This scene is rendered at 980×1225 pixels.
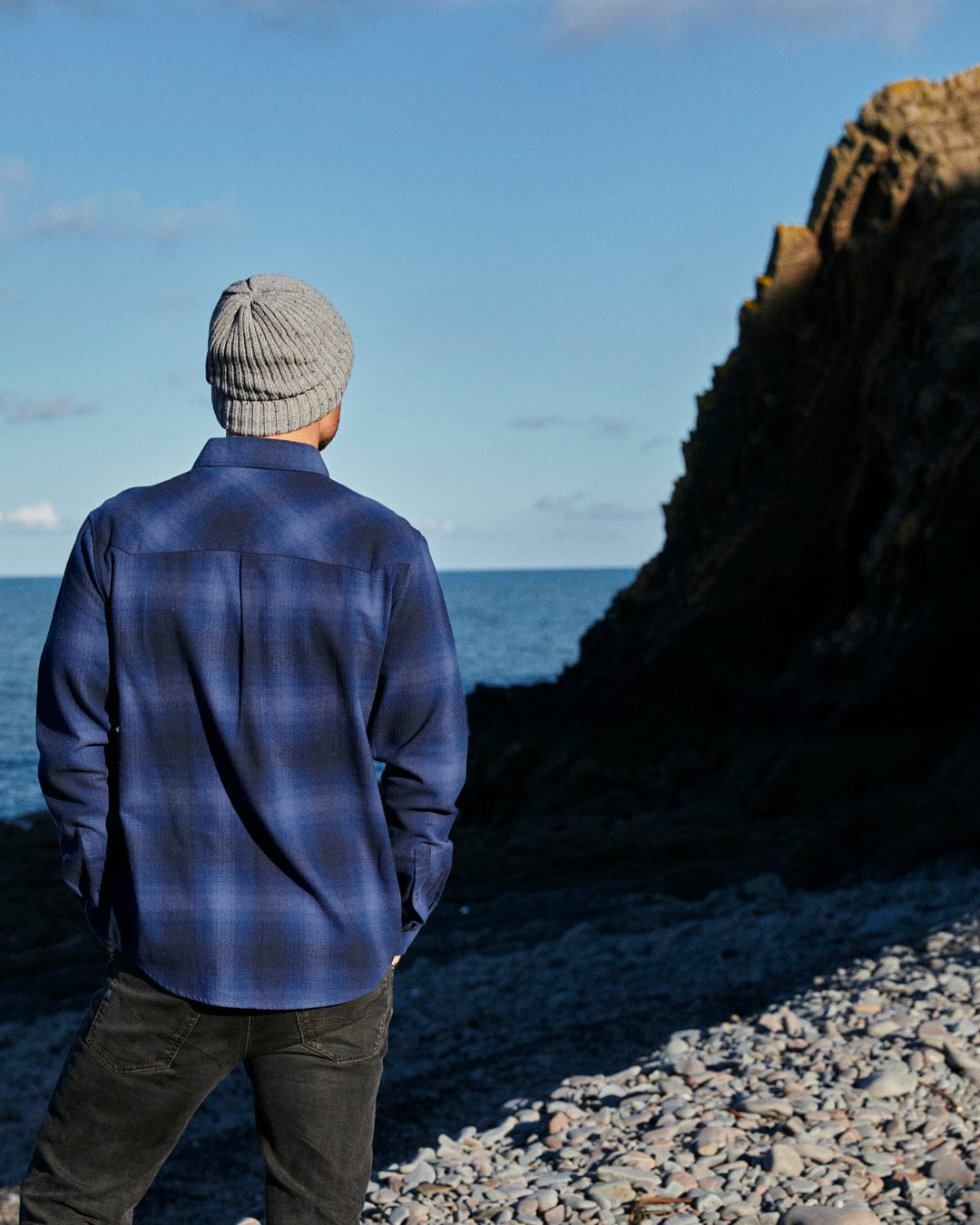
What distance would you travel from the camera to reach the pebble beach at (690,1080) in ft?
12.6

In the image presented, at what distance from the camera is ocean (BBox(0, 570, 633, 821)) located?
3180 cm

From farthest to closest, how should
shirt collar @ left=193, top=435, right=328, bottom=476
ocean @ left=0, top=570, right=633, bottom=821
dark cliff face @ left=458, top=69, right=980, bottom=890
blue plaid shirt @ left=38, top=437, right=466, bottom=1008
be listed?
1. ocean @ left=0, top=570, right=633, bottom=821
2. dark cliff face @ left=458, top=69, right=980, bottom=890
3. shirt collar @ left=193, top=435, right=328, bottom=476
4. blue plaid shirt @ left=38, top=437, right=466, bottom=1008

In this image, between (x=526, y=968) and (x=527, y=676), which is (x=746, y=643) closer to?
(x=526, y=968)

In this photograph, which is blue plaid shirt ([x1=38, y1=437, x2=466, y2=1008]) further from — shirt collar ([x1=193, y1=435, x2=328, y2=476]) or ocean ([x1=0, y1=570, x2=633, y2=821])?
ocean ([x1=0, y1=570, x2=633, y2=821])

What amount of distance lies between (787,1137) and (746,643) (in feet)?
43.9

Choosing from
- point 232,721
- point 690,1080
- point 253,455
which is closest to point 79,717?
point 232,721

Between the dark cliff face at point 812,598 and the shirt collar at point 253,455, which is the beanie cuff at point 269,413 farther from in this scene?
the dark cliff face at point 812,598

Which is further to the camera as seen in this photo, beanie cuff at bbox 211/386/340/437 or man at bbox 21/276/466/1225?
beanie cuff at bbox 211/386/340/437

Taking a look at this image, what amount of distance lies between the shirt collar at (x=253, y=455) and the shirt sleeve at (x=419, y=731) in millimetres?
280

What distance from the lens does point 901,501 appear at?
48.1ft

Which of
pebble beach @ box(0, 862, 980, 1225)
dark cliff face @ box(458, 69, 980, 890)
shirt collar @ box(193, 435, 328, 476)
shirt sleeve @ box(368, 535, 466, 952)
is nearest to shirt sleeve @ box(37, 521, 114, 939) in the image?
shirt collar @ box(193, 435, 328, 476)

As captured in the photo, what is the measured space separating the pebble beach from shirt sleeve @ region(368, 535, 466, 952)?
1910 mm

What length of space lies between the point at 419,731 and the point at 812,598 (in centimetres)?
1529

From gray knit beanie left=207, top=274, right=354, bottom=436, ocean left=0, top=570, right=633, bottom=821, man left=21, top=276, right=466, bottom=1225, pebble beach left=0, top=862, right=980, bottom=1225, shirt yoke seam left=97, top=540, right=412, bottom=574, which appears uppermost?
gray knit beanie left=207, top=274, right=354, bottom=436
